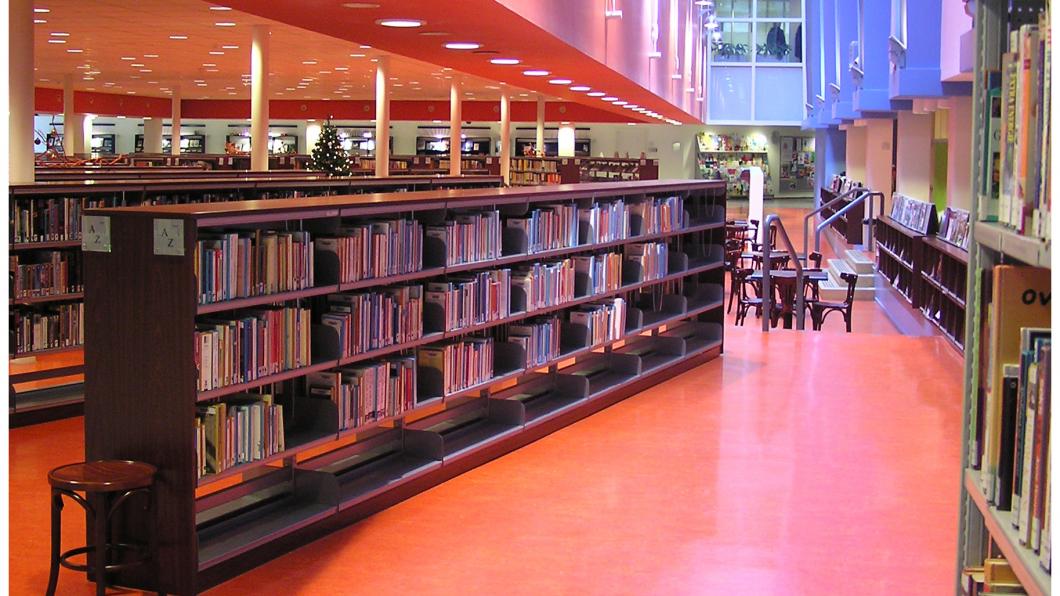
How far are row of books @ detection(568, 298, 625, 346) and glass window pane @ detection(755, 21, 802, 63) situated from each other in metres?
28.2

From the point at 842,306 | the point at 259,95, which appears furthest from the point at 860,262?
the point at 259,95

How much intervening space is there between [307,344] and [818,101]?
2588 centimetres

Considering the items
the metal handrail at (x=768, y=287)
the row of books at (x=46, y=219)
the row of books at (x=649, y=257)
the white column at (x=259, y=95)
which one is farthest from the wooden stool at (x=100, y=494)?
the white column at (x=259, y=95)

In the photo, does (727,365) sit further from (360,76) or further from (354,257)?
(360,76)

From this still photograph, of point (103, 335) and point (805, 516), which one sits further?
point (805, 516)

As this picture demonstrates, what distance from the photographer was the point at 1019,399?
5.88 ft

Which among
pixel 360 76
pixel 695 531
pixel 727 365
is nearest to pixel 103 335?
pixel 695 531

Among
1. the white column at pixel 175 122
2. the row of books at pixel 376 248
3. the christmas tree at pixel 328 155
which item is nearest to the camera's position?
the row of books at pixel 376 248

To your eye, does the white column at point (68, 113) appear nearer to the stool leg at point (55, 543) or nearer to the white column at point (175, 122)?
the white column at point (175, 122)

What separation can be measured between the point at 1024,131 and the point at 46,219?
7.68 metres

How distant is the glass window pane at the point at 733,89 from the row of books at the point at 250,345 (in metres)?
30.9

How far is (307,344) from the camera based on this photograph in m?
5.21

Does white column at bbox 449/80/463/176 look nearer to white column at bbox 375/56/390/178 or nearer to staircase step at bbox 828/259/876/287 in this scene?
white column at bbox 375/56/390/178

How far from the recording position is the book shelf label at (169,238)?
4.43 m
